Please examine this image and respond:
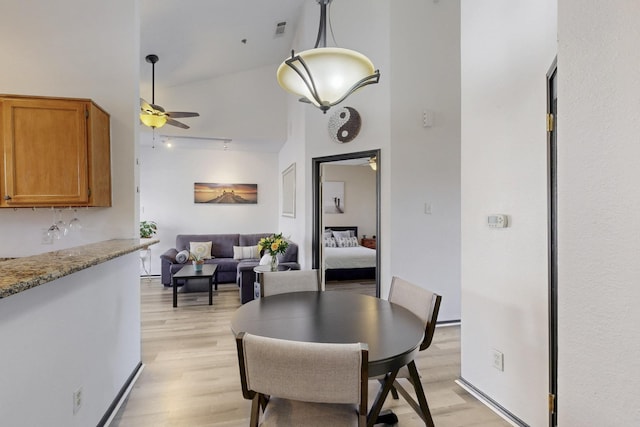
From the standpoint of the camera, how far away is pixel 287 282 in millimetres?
2373

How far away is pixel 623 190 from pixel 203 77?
236 inches

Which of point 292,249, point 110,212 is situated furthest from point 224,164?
point 110,212

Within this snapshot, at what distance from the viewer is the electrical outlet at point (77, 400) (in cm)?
157

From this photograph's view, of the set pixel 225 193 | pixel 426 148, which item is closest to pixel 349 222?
pixel 225 193

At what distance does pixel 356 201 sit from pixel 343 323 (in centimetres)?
614

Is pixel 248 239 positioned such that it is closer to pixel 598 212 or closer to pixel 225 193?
pixel 225 193

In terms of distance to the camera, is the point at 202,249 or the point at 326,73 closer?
the point at 326,73

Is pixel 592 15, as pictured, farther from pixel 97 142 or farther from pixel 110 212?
pixel 110 212

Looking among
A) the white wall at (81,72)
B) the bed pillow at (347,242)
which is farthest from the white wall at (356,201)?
the white wall at (81,72)

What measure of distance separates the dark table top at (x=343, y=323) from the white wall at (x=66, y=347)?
79 centimetres

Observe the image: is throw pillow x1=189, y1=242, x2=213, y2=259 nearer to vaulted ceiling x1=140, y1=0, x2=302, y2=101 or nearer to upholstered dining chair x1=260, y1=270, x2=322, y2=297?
vaulted ceiling x1=140, y1=0, x2=302, y2=101

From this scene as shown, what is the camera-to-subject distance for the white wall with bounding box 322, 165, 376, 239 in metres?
7.56

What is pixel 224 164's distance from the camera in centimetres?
678

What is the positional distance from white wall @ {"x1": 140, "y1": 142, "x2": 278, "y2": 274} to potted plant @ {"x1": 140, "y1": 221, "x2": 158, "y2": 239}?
15 centimetres
